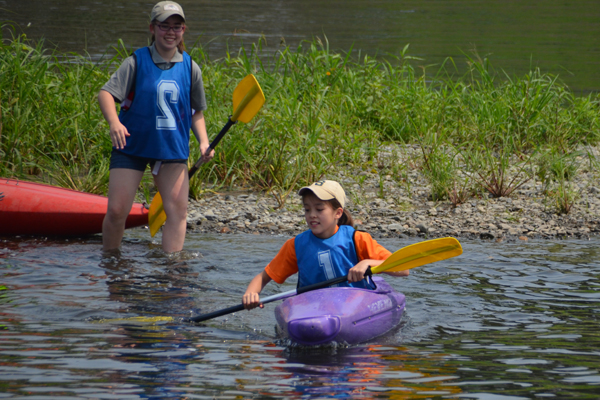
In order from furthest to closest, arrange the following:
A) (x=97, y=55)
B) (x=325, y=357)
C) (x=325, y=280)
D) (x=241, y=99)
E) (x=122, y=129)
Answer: (x=97, y=55) → (x=241, y=99) → (x=122, y=129) → (x=325, y=280) → (x=325, y=357)

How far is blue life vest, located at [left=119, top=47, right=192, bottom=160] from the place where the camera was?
439 centimetres

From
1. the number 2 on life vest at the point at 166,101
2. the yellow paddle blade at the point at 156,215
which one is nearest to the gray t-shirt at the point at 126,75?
the number 2 on life vest at the point at 166,101

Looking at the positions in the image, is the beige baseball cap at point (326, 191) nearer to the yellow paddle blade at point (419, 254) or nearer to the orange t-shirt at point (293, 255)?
the orange t-shirt at point (293, 255)

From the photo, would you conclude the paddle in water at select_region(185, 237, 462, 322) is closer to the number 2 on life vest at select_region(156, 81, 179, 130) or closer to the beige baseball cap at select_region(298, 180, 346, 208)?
the beige baseball cap at select_region(298, 180, 346, 208)

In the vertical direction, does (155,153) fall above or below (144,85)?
below

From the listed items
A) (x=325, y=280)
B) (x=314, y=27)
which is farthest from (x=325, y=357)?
(x=314, y=27)

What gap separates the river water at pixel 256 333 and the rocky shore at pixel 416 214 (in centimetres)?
51

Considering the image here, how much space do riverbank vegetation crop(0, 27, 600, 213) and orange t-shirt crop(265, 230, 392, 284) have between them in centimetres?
276

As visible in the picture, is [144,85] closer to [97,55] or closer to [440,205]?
[440,205]

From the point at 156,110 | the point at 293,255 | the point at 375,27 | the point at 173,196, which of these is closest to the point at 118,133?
the point at 156,110

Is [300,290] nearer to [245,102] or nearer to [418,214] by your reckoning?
[245,102]

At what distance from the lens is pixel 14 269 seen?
4.64 m

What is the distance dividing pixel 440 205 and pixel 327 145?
4.80 ft

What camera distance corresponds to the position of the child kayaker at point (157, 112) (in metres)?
4.33
